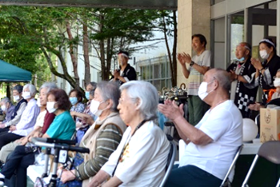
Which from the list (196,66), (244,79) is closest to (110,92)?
(244,79)

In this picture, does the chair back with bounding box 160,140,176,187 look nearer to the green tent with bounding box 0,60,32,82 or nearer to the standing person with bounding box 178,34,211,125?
the standing person with bounding box 178,34,211,125

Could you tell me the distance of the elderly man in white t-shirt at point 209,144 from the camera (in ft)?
14.6

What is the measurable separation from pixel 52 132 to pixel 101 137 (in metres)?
1.81

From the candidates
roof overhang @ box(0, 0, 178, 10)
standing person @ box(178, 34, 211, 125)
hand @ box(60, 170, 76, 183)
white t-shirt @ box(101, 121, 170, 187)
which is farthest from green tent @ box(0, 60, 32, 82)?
white t-shirt @ box(101, 121, 170, 187)

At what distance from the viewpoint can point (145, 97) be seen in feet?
13.9

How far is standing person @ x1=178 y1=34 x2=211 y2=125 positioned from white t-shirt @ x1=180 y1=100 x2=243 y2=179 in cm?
A: 470

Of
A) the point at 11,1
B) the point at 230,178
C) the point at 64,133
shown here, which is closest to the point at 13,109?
the point at 11,1

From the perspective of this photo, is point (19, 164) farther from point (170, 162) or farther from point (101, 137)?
point (170, 162)

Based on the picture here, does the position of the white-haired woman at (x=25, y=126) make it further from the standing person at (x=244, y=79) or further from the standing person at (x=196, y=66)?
the standing person at (x=244, y=79)

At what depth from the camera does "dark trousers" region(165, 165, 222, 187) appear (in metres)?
4.51

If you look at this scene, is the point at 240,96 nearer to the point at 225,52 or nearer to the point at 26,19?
the point at 225,52

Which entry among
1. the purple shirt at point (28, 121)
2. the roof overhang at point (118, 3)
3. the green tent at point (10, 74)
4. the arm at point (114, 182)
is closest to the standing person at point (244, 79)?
the purple shirt at point (28, 121)

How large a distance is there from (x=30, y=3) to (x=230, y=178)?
10.4m

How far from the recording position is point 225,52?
12242mm
